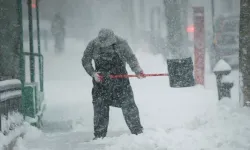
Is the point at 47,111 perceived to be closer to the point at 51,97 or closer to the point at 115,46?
the point at 51,97

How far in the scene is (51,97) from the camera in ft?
39.2

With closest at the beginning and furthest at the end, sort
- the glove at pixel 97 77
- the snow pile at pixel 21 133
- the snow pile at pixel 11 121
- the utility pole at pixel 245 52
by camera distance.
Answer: the snow pile at pixel 21 133, the snow pile at pixel 11 121, the glove at pixel 97 77, the utility pole at pixel 245 52

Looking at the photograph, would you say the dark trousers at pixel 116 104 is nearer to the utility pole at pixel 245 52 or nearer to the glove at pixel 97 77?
the glove at pixel 97 77

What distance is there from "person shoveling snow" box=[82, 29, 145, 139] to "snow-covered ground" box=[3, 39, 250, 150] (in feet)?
0.96

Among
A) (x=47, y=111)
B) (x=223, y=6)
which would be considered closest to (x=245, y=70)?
(x=47, y=111)

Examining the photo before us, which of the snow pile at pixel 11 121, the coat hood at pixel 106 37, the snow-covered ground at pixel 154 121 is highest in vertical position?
the coat hood at pixel 106 37

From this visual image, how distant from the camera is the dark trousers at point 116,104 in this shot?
645 cm

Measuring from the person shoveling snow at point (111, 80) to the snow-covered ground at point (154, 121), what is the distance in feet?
0.96

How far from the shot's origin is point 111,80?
21.2 feet

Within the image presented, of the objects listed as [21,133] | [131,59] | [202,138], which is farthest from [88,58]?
[202,138]

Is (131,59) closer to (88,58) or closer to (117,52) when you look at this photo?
(117,52)

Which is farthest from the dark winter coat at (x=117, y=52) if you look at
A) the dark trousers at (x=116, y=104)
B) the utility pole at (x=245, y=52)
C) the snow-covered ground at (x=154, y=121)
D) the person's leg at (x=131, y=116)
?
the utility pole at (x=245, y=52)

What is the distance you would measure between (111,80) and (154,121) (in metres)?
2.06

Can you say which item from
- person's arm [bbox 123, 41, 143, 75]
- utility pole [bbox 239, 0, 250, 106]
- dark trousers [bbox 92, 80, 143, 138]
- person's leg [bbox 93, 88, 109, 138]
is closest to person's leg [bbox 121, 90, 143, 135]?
dark trousers [bbox 92, 80, 143, 138]
